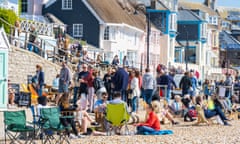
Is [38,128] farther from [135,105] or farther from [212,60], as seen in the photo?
[212,60]

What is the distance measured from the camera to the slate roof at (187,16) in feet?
271

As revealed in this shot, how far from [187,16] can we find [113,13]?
97.1ft

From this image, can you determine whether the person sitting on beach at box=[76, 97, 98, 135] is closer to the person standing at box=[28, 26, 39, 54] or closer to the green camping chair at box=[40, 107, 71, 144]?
the green camping chair at box=[40, 107, 71, 144]

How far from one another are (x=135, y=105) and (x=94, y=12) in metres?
27.0

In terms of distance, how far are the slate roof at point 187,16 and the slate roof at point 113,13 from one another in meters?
20.6

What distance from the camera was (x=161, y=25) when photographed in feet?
228

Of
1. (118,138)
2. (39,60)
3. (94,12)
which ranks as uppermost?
(94,12)

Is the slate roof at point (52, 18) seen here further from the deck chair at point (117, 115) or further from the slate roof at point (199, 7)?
the slate roof at point (199, 7)

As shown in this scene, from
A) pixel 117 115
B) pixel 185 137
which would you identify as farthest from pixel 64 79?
pixel 185 137

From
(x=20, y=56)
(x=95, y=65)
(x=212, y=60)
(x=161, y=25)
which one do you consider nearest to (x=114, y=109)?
(x=20, y=56)

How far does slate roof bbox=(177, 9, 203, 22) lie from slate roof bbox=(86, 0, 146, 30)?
67.5 ft

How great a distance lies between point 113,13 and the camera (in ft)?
180

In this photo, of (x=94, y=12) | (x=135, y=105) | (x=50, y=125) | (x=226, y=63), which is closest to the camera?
(x=50, y=125)

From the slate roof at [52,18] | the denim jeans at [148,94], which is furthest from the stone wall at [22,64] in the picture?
the slate roof at [52,18]
